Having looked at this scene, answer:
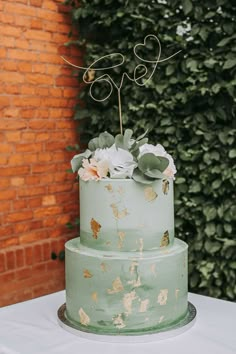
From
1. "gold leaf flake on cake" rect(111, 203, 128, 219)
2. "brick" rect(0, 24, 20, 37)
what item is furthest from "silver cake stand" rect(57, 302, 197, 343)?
"brick" rect(0, 24, 20, 37)

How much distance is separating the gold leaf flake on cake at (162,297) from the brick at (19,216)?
138cm

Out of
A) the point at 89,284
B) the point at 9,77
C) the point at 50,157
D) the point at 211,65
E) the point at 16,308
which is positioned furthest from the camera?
the point at 50,157

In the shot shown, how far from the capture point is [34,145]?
296 cm

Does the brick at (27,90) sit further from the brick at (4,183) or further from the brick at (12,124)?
the brick at (4,183)

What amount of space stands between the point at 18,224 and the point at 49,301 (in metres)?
0.94

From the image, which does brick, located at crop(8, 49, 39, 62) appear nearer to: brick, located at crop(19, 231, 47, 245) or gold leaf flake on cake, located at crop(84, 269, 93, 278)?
brick, located at crop(19, 231, 47, 245)

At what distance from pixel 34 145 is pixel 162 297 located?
1.54 m

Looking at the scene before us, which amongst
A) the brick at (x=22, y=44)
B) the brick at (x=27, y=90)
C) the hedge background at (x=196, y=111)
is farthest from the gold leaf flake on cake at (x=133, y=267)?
the brick at (x=22, y=44)

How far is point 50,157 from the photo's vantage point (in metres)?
3.06

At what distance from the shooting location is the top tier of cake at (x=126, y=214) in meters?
1.64

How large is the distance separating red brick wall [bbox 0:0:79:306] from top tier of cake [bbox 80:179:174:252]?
1.25m

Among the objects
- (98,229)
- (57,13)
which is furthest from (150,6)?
(98,229)

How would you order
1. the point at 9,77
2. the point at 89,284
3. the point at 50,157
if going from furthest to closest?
the point at 50,157, the point at 9,77, the point at 89,284

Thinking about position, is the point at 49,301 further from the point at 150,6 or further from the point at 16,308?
the point at 150,6
